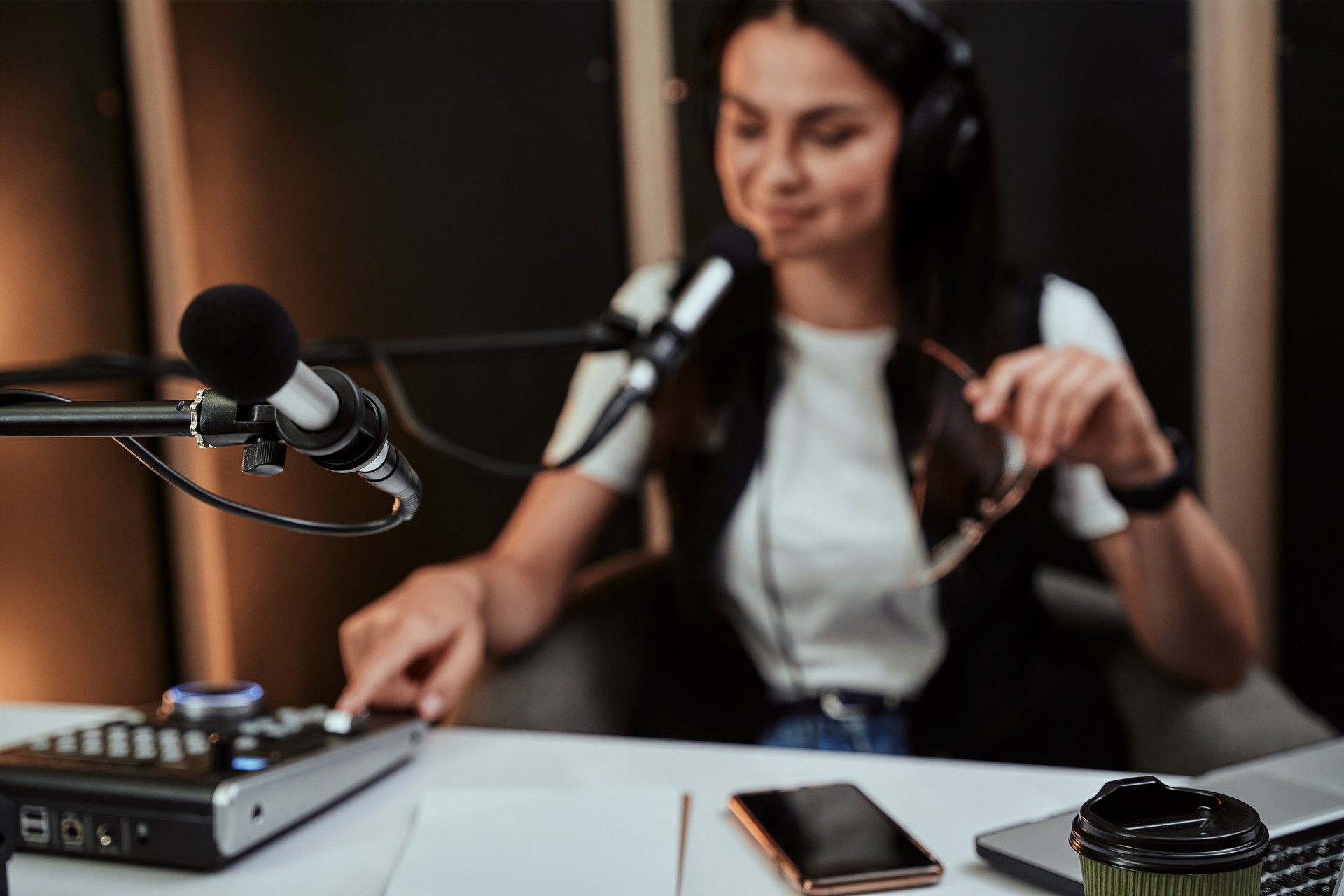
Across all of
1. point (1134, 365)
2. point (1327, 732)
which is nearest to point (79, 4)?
point (1134, 365)

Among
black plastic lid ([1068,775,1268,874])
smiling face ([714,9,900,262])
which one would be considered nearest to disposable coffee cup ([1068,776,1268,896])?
black plastic lid ([1068,775,1268,874])

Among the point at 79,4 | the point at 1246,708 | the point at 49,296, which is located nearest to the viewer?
the point at 1246,708

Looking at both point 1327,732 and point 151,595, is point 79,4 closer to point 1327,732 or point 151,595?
point 151,595

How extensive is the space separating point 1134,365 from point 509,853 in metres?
0.94

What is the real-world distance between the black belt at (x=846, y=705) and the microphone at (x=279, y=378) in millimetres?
877

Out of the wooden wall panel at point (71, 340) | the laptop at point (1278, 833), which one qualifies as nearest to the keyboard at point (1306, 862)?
the laptop at point (1278, 833)

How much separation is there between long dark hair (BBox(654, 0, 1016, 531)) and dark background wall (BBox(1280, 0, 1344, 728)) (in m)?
0.29

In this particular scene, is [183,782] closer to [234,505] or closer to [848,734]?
[234,505]

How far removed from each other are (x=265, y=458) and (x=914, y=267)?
38.9 inches

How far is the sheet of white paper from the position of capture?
45cm

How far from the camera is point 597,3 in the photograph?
1.29m

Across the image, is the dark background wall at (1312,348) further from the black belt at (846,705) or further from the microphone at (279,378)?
the microphone at (279,378)

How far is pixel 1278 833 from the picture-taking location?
0.42 metres

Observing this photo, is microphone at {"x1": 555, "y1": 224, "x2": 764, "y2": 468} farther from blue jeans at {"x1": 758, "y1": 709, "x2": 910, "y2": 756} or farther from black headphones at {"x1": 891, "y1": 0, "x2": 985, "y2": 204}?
blue jeans at {"x1": 758, "y1": 709, "x2": 910, "y2": 756}
